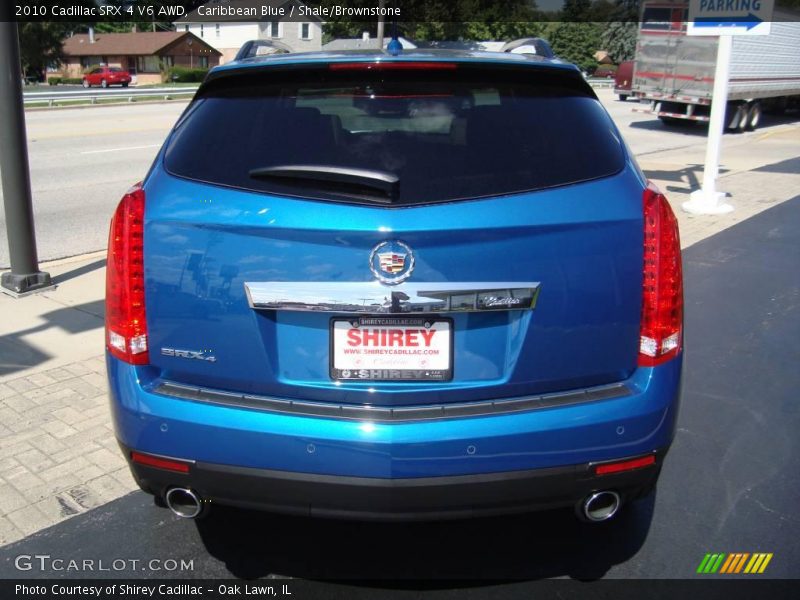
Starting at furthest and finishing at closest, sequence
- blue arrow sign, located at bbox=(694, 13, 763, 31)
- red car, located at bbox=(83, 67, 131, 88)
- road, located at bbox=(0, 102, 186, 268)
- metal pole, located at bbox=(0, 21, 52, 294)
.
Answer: red car, located at bbox=(83, 67, 131, 88) → blue arrow sign, located at bbox=(694, 13, 763, 31) → road, located at bbox=(0, 102, 186, 268) → metal pole, located at bbox=(0, 21, 52, 294)

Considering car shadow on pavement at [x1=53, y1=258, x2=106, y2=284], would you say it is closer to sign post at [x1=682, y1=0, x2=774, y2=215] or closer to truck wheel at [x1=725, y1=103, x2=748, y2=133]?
sign post at [x1=682, y1=0, x2=774, y2=215]

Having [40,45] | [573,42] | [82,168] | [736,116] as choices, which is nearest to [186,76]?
[40,45]

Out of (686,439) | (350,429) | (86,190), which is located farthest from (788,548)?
(86,190)

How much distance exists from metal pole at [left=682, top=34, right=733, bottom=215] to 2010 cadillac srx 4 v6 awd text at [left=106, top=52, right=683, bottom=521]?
8728 mm

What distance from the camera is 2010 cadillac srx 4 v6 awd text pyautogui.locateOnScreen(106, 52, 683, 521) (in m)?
2.38

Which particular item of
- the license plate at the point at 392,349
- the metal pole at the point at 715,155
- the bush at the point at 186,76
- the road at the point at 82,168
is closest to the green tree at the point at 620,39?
the bush at the point at 186,76

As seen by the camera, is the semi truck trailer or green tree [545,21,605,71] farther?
green tree [545,21,605,71]

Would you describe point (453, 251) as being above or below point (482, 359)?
above

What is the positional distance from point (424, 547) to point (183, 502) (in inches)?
41.3

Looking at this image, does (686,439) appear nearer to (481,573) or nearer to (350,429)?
(481,573)

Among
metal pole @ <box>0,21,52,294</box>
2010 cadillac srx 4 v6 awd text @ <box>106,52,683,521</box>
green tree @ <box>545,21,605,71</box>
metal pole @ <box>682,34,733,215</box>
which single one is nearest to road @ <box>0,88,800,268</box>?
metal pole @ <box>0,21,52,294</box>

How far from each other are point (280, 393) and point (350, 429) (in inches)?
10.5

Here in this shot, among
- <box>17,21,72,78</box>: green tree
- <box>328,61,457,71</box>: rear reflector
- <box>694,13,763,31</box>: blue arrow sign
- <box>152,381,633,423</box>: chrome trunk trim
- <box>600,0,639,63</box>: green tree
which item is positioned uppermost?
<box>600,0,639,63</box>: green tree

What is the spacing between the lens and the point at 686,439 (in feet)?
13.8
